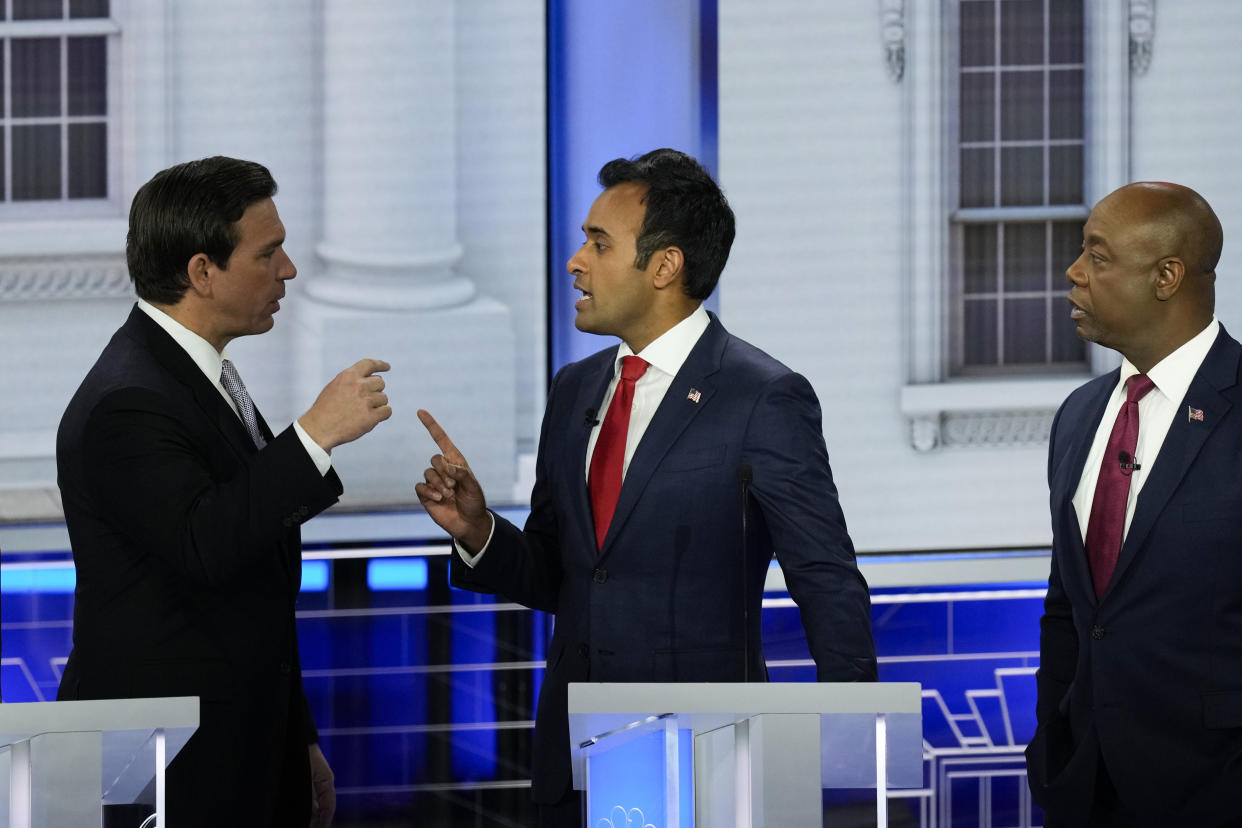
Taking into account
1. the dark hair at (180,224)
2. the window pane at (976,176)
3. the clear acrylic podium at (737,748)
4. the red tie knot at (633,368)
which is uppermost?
the window pane at (976,176)

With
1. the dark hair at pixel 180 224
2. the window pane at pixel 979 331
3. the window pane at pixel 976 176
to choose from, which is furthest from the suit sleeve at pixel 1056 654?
the window pane at pixel 976 176

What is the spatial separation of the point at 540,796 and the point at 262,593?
22.2 inches

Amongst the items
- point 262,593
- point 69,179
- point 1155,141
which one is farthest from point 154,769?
point 1155,141

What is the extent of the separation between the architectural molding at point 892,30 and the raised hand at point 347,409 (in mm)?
2300

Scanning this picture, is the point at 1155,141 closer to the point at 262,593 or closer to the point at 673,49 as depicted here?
the point at 673,49

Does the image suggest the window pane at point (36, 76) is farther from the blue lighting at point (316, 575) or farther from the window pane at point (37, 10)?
the blue lighting at point (316, 575)

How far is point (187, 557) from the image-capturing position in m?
2.05

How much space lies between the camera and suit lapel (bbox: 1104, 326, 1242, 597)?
228cm

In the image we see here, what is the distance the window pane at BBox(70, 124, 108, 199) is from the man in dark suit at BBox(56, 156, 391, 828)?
172cm

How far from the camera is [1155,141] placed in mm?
4023

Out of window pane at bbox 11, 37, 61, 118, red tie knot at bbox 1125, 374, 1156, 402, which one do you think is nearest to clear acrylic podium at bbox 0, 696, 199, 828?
red tie knot at bbox 1125, 374, 1156, 402

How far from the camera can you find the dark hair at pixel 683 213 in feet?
7.87

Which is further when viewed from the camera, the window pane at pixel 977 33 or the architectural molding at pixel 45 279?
the window pane at pixel 977 33

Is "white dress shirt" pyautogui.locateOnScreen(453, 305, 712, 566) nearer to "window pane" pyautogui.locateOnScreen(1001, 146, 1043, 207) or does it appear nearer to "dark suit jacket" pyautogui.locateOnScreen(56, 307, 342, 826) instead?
"dark suit jacket" pyautogui.locateOnScreen(56, 307, 342, 826)
